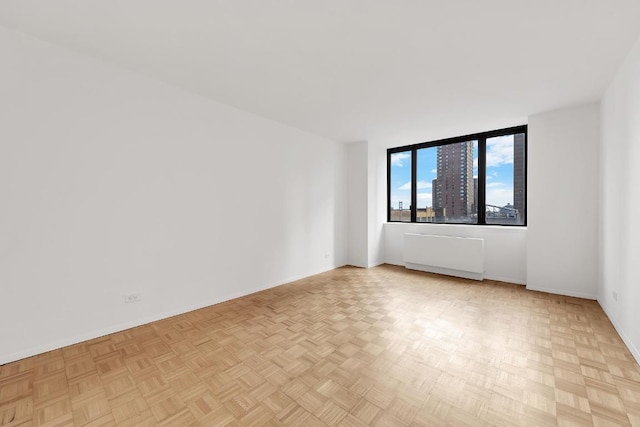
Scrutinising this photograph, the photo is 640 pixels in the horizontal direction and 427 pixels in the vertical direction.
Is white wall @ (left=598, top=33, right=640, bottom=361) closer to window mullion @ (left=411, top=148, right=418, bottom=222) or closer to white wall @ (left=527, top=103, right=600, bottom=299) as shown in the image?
white wall @ (left=527, top=103, right=600, bottom=299)

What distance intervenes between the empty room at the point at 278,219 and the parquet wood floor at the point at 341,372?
0.02m

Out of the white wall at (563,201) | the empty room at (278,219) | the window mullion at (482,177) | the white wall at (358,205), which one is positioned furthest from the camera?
the white wall at (358,205)

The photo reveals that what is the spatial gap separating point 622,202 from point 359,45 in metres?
2.85

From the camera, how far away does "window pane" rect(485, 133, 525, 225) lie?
4.41 meters

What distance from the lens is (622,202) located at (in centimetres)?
254

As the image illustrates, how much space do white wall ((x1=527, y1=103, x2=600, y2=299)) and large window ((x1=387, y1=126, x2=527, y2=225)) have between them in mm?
555

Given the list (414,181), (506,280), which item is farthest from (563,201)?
(414,181)

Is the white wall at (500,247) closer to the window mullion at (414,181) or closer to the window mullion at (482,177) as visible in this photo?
the window mullion at (482,177)

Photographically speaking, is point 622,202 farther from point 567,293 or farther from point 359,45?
Answer: point 359,45

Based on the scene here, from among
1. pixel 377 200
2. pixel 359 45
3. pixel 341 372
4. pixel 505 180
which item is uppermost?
pixel 359 45

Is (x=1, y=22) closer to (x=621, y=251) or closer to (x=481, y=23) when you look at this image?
(x=481, y=23)

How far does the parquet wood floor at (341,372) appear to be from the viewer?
1.58m

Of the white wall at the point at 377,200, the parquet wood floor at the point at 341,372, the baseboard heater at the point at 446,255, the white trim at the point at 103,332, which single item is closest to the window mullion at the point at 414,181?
the white wall at the point at 377,200

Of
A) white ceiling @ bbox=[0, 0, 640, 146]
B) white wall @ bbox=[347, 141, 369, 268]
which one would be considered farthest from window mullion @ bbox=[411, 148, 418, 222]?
white ceiling @ bbox=[0, 0, 640, 146]
